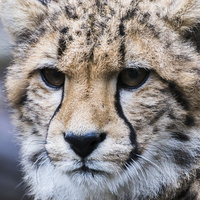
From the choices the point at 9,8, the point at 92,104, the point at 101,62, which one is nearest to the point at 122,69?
the point at 101,62

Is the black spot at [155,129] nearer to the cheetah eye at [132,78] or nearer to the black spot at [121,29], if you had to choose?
the cheetah eye at [132,78]

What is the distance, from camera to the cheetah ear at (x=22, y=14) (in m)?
1.74

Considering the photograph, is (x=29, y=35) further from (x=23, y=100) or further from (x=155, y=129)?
(x=155, y=129)

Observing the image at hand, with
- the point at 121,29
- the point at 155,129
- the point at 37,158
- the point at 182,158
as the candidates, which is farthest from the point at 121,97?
the point at 37,158

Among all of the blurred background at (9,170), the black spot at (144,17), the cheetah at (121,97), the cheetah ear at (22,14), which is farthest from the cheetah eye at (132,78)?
the blurred background at (9,170)

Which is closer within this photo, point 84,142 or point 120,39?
point 84,142

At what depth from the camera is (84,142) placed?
1261 millimetres

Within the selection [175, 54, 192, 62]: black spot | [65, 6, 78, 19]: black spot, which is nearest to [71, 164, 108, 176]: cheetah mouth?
[175, 54, 192, 62]: black spot

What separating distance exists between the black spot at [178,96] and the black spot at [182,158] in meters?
0.22

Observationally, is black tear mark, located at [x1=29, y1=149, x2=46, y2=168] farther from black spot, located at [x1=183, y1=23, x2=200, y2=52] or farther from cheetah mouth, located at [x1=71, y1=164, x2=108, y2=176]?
black spot, located at [x1=183, y1=23, x2=200, y2=52]

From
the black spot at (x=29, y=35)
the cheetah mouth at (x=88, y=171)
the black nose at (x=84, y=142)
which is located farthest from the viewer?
the black spot at (x=29, y=35)

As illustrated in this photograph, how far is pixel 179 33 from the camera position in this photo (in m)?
1.54

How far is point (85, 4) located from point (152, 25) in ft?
1.23

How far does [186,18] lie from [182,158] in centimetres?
69
